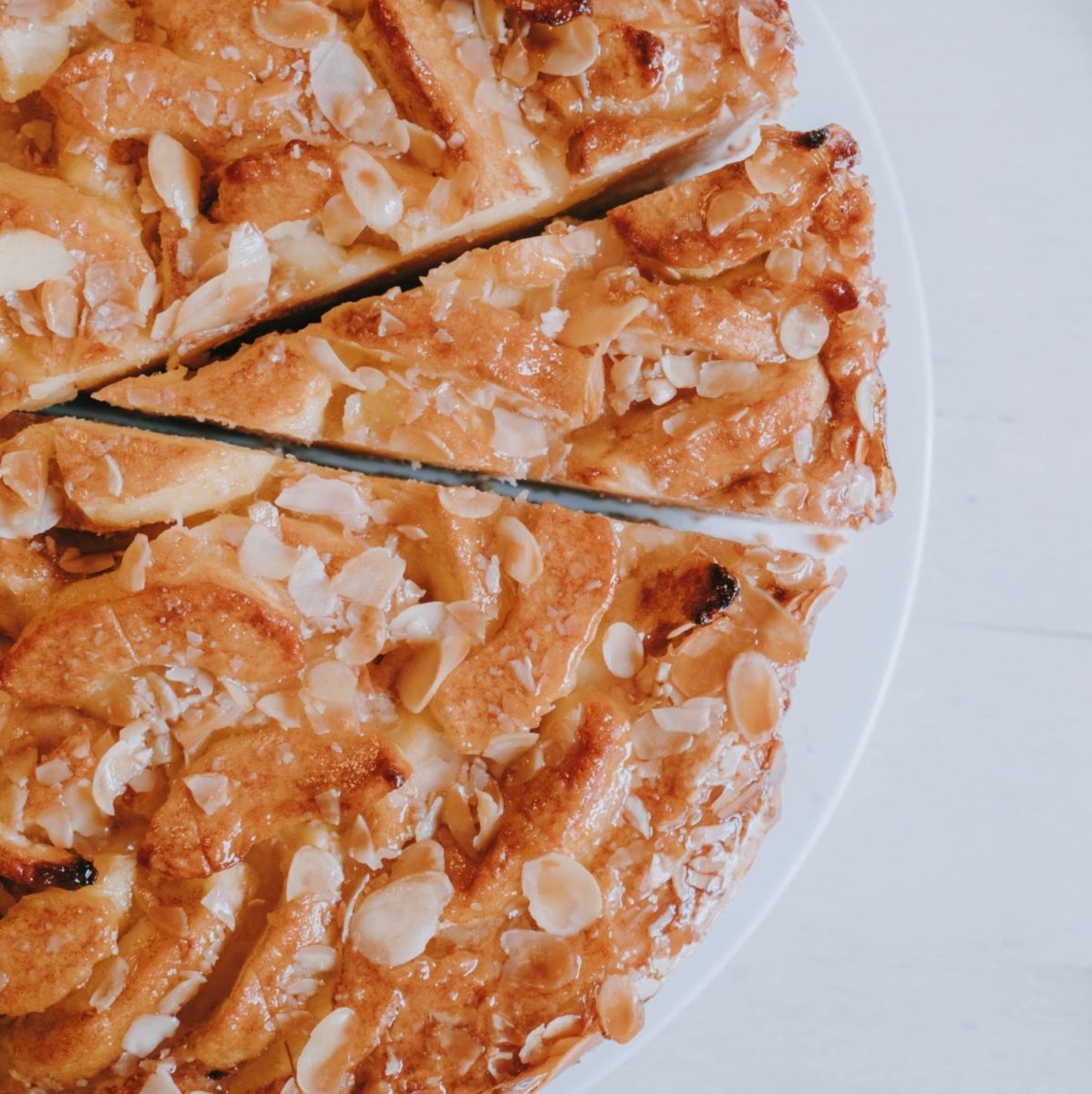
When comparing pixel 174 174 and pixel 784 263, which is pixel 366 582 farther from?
pixel 784 263

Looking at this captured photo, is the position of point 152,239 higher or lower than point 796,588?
higher

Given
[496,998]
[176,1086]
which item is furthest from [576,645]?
[176,1086]

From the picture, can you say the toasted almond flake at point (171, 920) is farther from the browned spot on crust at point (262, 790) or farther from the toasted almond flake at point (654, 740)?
the toasted almond flake at point (654, 740)

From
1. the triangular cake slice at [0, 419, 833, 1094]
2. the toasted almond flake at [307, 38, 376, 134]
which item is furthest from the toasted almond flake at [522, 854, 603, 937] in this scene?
the toasted almond flake at [307, 38, 376, 134]

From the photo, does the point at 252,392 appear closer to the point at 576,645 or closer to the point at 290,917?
the point at 576,645

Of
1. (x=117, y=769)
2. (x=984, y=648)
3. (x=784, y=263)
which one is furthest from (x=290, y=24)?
(x=984, y=648)

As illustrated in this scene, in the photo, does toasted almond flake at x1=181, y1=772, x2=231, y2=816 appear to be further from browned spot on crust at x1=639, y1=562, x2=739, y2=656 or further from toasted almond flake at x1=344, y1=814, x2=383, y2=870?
browned spot on crust at x1=639, y1=562, x2=739, y2=656

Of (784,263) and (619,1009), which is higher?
(784,263)
